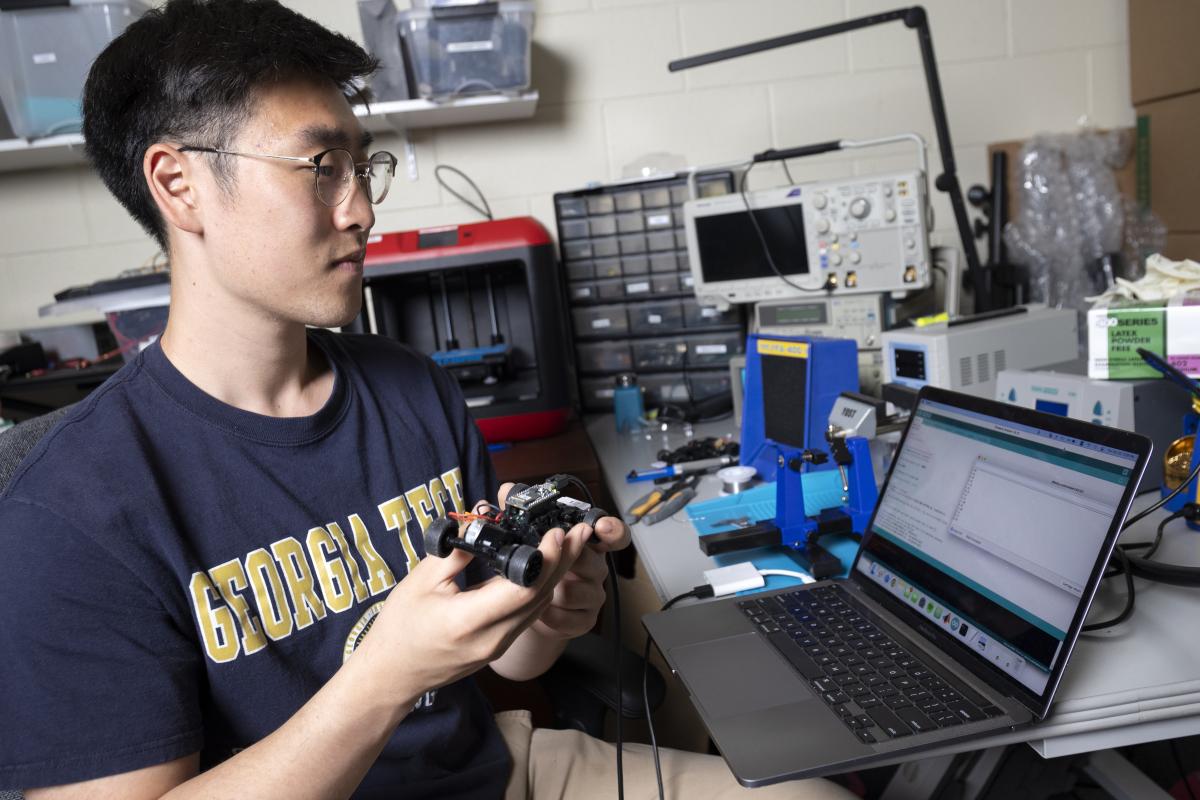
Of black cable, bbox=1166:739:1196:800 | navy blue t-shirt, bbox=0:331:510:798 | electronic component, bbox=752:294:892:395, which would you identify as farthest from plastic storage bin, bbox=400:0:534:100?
black cable, bbox=1166:739:1196:800

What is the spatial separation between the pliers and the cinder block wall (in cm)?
121

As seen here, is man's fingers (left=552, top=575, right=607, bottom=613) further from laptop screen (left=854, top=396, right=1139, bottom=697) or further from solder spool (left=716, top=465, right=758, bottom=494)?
solder spool (left=716, top=465, right=758, bottom=494)

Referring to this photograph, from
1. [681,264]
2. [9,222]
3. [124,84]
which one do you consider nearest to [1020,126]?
[681,264]

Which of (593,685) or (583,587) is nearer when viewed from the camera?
(583,587)

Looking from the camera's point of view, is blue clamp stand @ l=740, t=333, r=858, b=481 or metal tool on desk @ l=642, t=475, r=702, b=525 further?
blue clamp stand @ l=740, t=333, r=858, b=481

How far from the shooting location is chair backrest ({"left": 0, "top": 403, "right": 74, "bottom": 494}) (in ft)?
2.77

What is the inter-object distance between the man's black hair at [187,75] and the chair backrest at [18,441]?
0.26 metres

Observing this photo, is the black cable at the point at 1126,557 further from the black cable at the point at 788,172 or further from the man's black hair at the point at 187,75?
the black cable at the point at 788,172

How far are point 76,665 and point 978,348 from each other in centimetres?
142

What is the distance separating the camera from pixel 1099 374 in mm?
1306

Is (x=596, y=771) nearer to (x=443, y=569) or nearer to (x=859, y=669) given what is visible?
(x=859, y=669)

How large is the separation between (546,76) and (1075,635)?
209 cm

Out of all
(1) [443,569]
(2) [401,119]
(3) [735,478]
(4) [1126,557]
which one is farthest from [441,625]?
(2) [401,119]

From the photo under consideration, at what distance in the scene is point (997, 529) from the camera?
898mm
